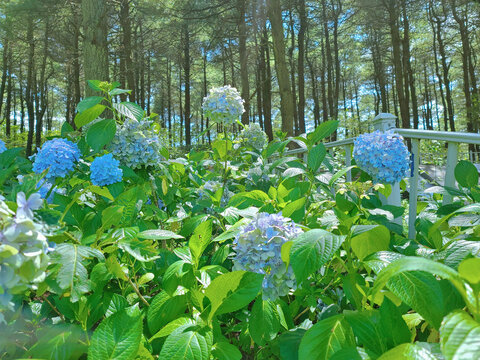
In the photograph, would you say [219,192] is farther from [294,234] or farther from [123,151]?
[294,234]

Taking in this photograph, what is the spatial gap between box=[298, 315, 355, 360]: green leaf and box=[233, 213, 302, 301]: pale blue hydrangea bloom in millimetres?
204

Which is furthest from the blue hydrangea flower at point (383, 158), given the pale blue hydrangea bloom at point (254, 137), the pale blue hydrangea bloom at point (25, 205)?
the pale blue hydrangea bloom at point (254, 137)

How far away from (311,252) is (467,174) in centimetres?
122

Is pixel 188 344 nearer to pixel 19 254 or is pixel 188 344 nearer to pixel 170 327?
pixel 170 327

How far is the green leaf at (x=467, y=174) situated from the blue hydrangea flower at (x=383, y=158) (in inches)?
13.0

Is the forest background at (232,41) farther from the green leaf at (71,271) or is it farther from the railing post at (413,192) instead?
the green leaf at (71,271)

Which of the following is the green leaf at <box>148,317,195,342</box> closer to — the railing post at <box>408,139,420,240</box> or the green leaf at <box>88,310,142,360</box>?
the green leaf at <box>88,310,142,360</box>

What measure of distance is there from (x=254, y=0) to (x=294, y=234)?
415 inches

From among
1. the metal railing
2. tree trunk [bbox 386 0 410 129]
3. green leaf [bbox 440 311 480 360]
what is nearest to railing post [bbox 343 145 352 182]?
the metal railing

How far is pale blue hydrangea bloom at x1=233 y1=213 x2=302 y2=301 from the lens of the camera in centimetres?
96

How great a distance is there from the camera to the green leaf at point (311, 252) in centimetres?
75

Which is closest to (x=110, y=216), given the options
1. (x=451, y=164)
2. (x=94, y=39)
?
(x=451, y=164)

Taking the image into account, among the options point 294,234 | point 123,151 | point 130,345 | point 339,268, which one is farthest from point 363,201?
point 130,345

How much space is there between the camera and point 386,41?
813 inches
